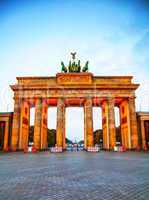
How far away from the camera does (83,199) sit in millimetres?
5844

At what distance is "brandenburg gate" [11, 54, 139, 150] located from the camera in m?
45.9

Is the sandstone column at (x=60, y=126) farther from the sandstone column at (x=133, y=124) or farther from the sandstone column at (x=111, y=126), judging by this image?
the sandstone column at (x=133, y=124)

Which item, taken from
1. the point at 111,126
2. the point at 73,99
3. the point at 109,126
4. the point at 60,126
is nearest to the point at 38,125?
Answer: the point at 60,126

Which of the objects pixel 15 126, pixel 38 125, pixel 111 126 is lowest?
pixel 111 126

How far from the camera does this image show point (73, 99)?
4938cm

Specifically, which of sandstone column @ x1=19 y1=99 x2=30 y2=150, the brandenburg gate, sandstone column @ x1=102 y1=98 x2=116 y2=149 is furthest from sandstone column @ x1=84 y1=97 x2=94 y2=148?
sandstone column @ x1=19 y1=99 x2=30 y2=150

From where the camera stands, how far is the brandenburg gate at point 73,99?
45.9 metres

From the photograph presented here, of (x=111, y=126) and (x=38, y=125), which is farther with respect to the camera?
(x=38, y=125)

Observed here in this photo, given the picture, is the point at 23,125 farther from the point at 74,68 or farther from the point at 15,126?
the point at 74,68

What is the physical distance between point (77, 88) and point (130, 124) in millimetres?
15313

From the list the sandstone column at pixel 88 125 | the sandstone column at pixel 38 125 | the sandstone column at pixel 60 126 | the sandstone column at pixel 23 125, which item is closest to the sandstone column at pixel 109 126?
the sandstone column at pixel 88 125

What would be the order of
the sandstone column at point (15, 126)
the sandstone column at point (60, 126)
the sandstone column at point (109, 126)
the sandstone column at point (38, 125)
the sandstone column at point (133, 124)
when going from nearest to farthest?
the sandstone column at point (133, 124)
the sandstone column at point (109, 126)
the sandstone column at point (60, 126)
the sandstone column at point (38, 125)
the sandstone column at point (15, 126)

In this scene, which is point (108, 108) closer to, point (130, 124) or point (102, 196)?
point (130, 124)

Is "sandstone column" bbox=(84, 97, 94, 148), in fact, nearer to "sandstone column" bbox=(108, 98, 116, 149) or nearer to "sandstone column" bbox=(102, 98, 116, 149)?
"sandstone column" bbox=(102, 98, 116, 149)
